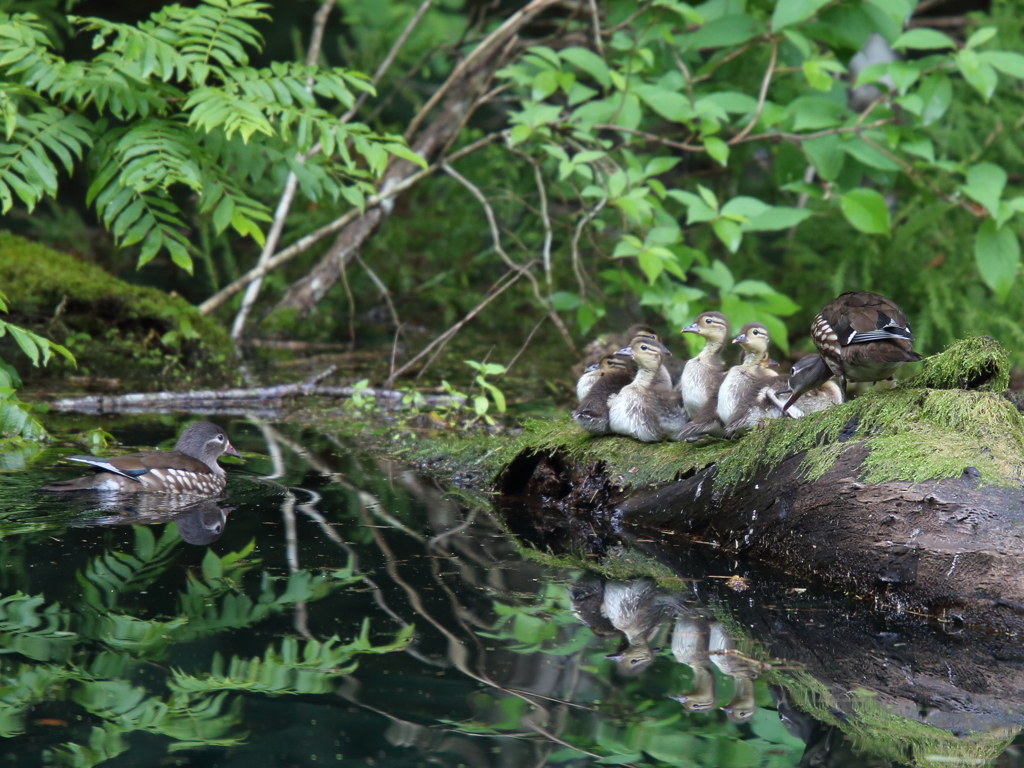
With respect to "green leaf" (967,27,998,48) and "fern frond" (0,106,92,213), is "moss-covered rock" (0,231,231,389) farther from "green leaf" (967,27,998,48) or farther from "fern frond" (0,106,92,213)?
"green leaf" (967,27,998,48)

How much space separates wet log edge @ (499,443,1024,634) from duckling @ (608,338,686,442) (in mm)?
560

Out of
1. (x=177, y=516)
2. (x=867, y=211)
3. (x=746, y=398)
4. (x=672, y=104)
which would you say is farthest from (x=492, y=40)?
(x=177, y=516)

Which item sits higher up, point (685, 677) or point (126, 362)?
point (685, 677)

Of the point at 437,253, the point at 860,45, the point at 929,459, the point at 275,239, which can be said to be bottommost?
the point at 437,253

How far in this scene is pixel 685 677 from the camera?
3.49 meters

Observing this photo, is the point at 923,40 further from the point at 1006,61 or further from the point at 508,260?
the point at 508,260

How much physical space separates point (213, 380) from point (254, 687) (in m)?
6.13

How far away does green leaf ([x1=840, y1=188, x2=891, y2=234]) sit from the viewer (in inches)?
334

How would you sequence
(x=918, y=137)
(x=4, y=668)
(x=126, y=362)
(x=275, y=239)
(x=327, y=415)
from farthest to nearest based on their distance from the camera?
(x=275, y=239), (x=126, y=362), (x=918, y=137), (x=327, y=415), (x=4, y=668)

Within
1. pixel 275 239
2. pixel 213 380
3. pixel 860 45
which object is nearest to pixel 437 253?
pixel 275 239

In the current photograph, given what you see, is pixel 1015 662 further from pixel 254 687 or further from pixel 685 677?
pixel 254 687

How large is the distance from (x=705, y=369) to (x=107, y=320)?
20.6ft

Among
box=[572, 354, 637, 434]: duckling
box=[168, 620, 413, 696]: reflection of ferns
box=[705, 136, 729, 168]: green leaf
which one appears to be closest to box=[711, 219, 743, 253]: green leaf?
box=[705, 136, 729, 168]: green leaf

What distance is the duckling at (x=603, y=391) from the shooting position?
19.5 ft
